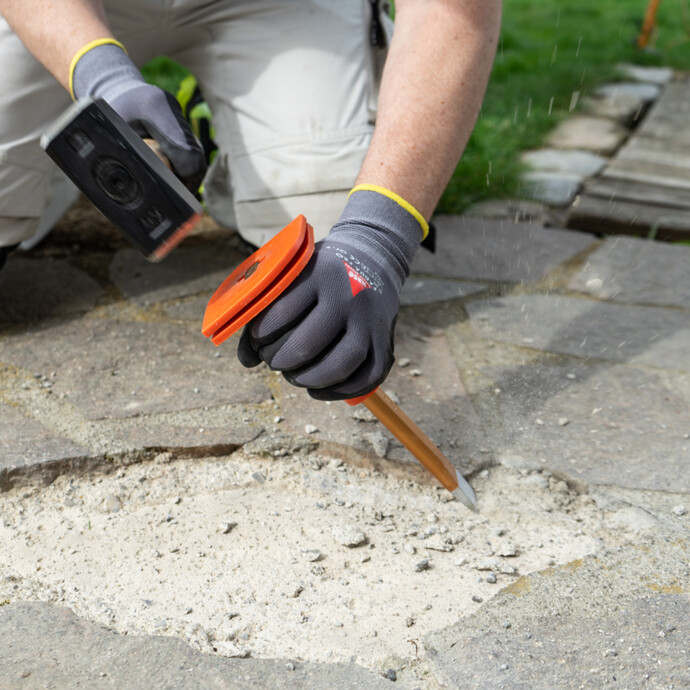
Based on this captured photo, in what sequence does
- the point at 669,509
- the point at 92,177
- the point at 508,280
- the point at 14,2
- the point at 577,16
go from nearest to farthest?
the point at 92,177 → the point at 669,509 → the point at 14,2 → the point at 508,280 → the point at 577,16

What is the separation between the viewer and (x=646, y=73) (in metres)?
4.96

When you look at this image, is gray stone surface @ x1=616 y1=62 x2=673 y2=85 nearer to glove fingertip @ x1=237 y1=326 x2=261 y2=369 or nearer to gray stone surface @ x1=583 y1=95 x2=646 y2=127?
gray stone surface @ x1=583 y1=95 x2=646 y2=127

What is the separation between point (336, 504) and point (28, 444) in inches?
22.9

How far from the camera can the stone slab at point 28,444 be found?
139 centimetres

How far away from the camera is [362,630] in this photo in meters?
1.15

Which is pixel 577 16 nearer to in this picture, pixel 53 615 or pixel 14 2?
pixel 14 2

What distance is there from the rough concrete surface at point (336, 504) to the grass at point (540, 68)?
40.4 inches

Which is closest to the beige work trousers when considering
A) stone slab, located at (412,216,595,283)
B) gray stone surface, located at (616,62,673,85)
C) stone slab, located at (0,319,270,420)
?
stone slab, located at (0,319,270,420)

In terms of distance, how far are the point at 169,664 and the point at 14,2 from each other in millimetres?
1343

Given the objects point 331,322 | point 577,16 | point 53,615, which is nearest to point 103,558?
point 53,615

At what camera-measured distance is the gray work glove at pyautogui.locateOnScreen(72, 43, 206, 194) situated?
139cm

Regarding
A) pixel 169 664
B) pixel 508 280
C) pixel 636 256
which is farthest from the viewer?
pixel 636 256

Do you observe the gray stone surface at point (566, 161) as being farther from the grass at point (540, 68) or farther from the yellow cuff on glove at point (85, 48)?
the yellow cuff on glove at point (85, 48)

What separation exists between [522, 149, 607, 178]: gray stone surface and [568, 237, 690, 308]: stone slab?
691mm
